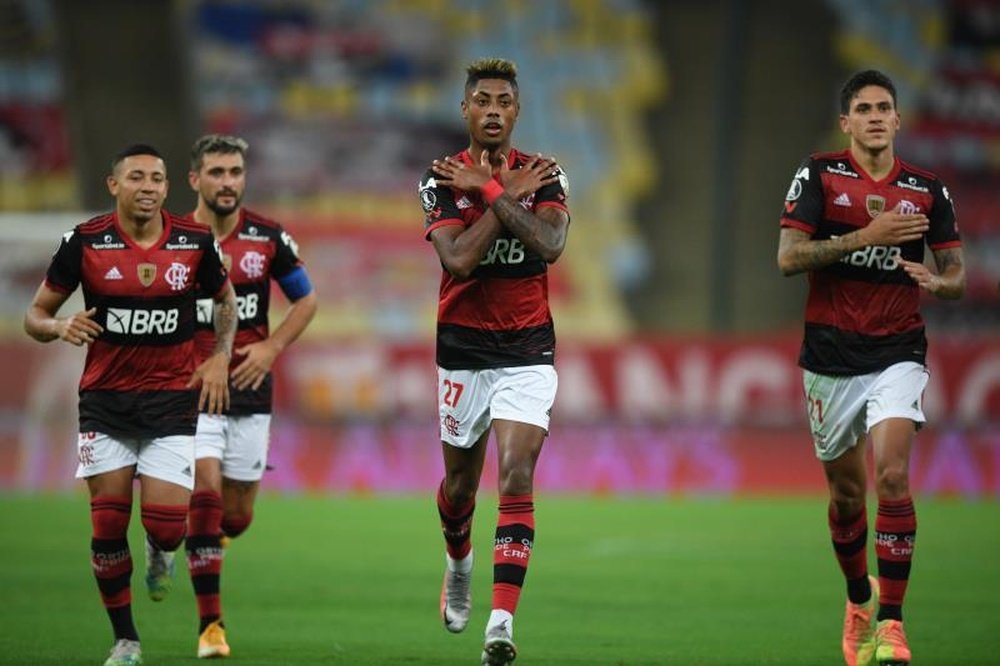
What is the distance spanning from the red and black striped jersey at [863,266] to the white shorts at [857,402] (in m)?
0.06

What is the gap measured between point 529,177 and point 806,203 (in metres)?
1.42

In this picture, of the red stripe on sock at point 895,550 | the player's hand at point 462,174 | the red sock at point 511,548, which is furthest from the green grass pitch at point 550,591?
the player's hand at point 462,174

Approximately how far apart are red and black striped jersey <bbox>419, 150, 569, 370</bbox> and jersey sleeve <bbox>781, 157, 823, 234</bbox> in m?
1.14

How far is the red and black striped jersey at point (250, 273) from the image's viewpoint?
9911 millimetres

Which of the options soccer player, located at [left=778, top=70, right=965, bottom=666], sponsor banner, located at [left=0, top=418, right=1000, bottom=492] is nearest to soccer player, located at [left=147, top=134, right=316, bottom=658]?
soccer player, located at [left=778, top=70, right=965, bottom=666]

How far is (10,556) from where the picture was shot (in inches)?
555

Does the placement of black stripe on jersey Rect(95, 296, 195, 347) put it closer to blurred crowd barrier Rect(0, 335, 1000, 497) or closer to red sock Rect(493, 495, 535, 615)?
red sock Rect(493, 495, 535, 615)

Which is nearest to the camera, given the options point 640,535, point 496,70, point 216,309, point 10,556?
point 496,70

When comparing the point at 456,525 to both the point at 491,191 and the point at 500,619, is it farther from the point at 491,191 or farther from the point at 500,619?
the point at 491,191

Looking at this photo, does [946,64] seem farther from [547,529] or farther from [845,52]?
[547,529]

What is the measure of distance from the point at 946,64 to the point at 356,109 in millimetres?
9573

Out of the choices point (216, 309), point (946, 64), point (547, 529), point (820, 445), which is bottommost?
point (547, 529)

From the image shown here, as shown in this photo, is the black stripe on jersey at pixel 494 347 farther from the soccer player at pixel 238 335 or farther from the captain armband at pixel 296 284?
the captain armband at pixel 296 284

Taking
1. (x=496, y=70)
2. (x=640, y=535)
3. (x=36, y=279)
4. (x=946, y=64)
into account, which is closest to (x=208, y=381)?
(x=496, y=70)
